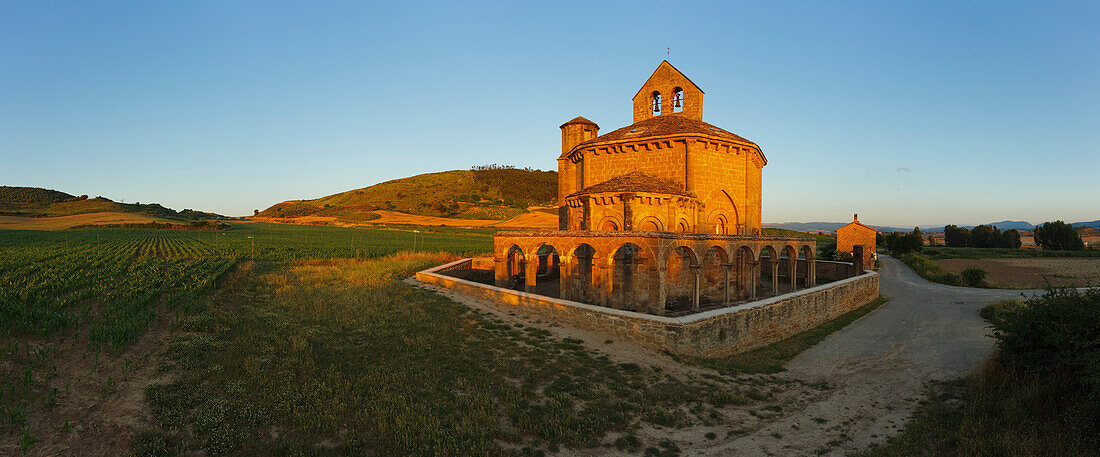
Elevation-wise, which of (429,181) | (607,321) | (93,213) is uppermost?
(429,181)

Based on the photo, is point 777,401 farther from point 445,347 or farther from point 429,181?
point 429,181

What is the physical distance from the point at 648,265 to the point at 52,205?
14244cm

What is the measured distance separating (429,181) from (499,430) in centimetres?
14551

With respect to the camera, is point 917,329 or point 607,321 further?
point 917,329

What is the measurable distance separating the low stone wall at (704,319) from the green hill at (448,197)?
272ft

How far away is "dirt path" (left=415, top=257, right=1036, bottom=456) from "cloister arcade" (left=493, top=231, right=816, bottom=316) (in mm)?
3214

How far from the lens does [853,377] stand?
1071cm

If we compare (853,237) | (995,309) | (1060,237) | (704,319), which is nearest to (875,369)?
(704,319)

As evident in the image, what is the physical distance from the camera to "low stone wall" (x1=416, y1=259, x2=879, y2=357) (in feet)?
37.3

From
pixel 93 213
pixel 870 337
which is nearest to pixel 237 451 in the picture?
pixel 870 337

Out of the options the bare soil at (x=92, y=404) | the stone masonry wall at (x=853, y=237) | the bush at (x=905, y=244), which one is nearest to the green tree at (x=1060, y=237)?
the bush at (x=905, y=244)

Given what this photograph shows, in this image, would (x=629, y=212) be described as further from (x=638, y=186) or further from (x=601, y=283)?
(x=601, y=283)

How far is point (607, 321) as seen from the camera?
12453 millimetres

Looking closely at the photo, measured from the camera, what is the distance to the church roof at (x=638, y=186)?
58.5ft
